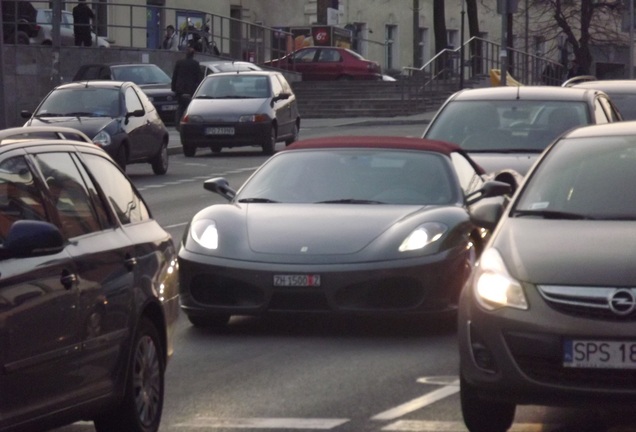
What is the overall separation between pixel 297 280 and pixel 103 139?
591 inches

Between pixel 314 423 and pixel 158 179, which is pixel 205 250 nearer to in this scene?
pixel 314 423

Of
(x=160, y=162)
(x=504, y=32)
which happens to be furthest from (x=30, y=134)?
(x=504, y=32)

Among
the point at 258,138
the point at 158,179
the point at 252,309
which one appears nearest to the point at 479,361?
the point at 252,309

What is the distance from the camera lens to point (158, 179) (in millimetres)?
28047

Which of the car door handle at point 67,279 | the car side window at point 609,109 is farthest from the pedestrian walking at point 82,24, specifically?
the car door handle at point 67,279

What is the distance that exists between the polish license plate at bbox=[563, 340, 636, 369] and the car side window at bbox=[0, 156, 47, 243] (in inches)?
88.7

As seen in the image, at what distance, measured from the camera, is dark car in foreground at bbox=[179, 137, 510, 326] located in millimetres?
11203

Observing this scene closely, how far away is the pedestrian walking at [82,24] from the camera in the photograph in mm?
46406

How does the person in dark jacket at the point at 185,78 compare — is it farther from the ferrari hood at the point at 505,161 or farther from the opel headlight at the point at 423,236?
the opel headlight at the point at 423,236

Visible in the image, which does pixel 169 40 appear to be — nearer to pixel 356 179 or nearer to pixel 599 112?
pixel 599 112

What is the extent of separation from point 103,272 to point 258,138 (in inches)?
1014

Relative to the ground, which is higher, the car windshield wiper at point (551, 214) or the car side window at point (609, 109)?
the car side window at point (609, 109)

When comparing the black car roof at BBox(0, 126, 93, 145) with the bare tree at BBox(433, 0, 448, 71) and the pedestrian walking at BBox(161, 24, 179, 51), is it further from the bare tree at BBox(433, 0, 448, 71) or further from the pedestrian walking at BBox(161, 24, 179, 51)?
the bare tree at BBox(433, 0, 448, 71)

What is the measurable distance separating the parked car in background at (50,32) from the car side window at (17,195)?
131 feet
